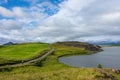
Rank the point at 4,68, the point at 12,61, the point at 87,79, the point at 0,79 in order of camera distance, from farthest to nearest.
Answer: the point at 12,61
the point at 4,68
the point at 87,79
the point at 0,79

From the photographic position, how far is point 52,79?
3177cm

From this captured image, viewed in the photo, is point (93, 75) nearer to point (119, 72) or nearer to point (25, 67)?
point (119, 72)

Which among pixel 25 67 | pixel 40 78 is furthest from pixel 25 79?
pixel 25 67

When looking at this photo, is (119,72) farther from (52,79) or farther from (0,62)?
(0,62)

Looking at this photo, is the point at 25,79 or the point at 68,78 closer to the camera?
the point at 25,79

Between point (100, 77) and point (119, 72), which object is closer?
point (100, 77)

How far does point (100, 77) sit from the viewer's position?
3872 centimetres

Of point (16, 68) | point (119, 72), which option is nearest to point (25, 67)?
point (16, 68)

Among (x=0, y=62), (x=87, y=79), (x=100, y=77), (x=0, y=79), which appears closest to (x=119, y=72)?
(x=100, y=77)

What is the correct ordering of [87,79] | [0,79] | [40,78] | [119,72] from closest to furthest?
[0,79] < [40,78] < [87,79] < [119,72]

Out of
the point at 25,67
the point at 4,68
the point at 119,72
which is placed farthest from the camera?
the point at 25,67

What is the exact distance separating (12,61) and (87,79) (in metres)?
54.8

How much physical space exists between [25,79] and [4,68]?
41.2 meters

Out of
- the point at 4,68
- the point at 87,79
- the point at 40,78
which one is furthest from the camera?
the point at 4,68
